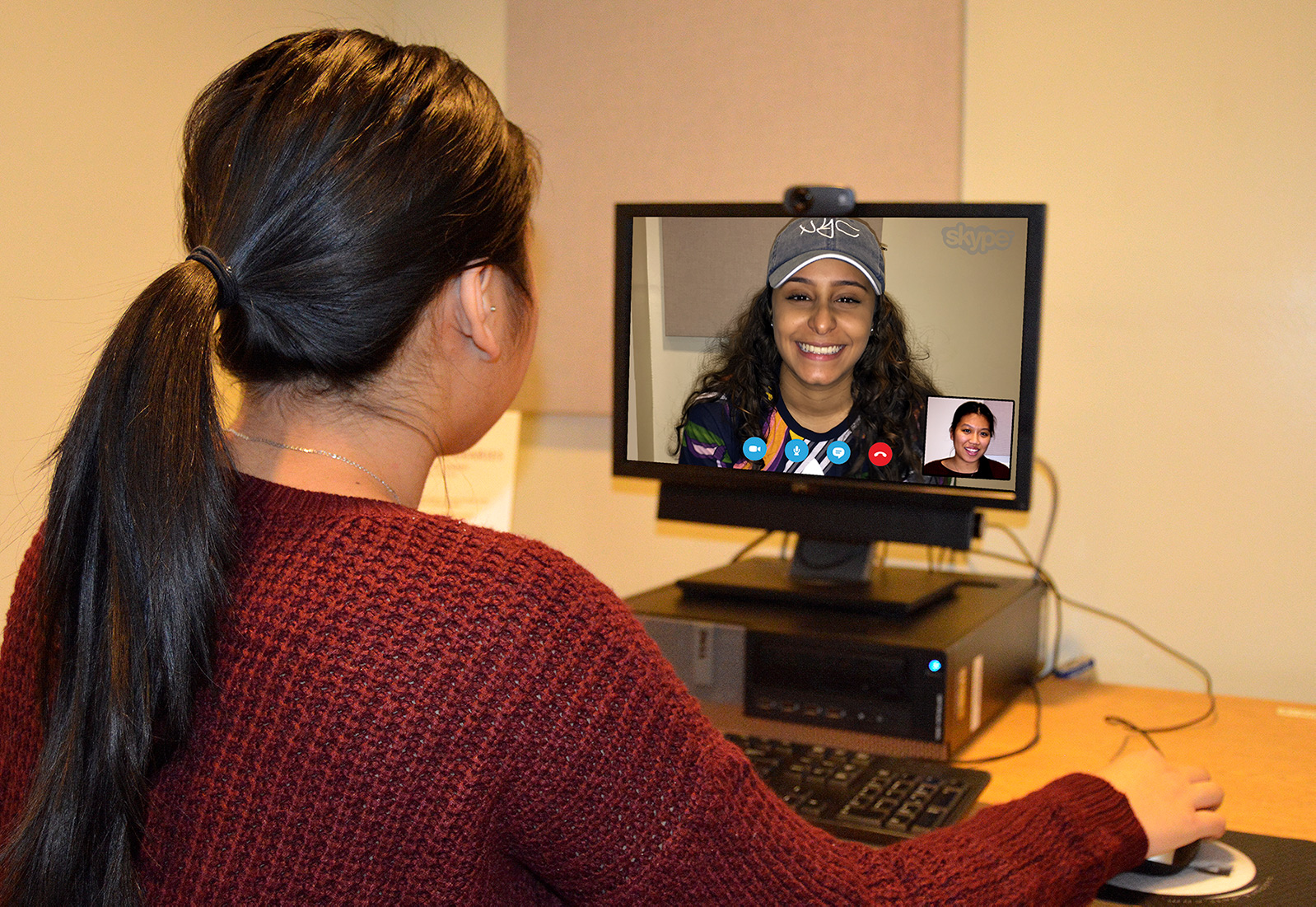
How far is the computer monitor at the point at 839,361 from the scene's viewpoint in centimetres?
109

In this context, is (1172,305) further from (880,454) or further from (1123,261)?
(880,454)

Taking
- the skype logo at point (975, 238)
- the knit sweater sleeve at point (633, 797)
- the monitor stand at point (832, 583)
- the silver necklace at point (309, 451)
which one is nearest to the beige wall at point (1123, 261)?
the monitor stand at point (832, 583)

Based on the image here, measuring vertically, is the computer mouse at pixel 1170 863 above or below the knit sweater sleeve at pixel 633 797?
below

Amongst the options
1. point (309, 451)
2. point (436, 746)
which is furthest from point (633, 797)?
point (309, 451)

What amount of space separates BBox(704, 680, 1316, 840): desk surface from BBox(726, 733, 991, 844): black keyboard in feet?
0.18

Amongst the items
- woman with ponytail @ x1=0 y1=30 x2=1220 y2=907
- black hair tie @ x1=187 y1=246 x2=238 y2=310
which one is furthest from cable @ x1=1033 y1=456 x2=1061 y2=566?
black hair tie @ x1=187 y1=246 x2=238 y2=310

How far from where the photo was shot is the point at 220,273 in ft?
2.04

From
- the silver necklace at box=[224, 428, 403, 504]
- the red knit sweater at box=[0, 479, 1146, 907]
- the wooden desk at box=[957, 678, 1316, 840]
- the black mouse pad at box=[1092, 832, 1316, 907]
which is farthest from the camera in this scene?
the wooden desk at box=[957, 678, 1316, 840]

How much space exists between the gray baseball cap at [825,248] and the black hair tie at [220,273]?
2.09 ft

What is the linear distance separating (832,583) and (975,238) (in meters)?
0.45

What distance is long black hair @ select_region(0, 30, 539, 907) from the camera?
572 millimetres

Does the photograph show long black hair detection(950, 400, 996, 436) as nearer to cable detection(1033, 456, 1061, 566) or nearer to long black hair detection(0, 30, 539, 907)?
cable detection(1033, 456, 1061, 566)

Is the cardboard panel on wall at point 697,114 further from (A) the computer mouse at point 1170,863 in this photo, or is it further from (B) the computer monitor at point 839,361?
(A) the computer mouse at point 1170,863

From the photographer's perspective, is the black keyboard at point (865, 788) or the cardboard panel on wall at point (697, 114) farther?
the cardboard panel on wall at point (697, 114)
